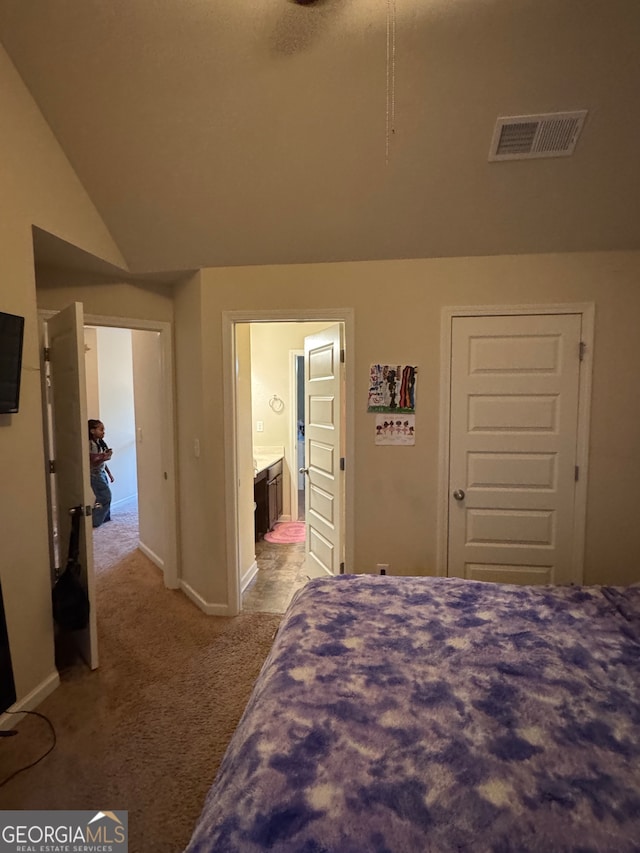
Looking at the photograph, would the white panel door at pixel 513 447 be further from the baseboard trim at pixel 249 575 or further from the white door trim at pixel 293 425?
the white door trim at pixel 293 425

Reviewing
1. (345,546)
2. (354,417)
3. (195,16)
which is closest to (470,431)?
(354,417)

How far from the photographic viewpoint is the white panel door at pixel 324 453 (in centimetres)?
289

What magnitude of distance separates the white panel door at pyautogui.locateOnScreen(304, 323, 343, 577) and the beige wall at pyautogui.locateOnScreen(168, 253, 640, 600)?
0.57ft

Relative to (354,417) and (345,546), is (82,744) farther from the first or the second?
(354,417)

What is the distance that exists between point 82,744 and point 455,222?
328 cm

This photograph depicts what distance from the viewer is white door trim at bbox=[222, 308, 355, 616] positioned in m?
2.71

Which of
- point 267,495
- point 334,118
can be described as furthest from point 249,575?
point 334,118

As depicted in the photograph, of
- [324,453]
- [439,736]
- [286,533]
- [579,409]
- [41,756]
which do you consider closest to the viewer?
[439,736]

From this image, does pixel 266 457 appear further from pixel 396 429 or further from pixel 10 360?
pixel 10 360

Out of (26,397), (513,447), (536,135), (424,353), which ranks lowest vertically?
(513,447)

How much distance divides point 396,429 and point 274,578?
180 cm

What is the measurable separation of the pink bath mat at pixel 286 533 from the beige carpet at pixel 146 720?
145 cm

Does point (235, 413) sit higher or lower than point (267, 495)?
higher

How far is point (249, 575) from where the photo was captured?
3502 mm
